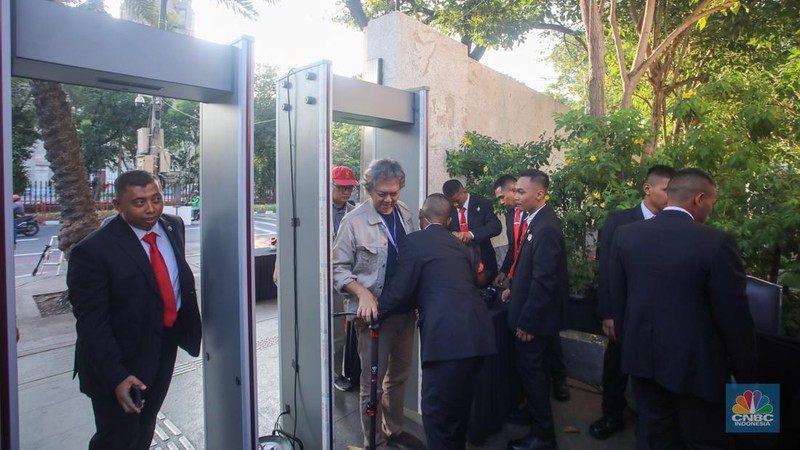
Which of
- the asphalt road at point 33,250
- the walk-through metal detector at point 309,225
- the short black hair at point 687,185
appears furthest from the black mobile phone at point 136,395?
the asphalt road at point 33,250

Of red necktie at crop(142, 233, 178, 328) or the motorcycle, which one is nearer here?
red necktie at crop(142, 233, 178, 328)

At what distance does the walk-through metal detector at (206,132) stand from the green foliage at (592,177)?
3.09 meters

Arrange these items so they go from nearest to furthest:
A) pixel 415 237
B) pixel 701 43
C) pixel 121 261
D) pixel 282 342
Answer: pixel 121 261 → pixel 415 237 → pixel 282 342 → pixel 701 43

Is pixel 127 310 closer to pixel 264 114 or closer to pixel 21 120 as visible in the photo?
pixel 21 120

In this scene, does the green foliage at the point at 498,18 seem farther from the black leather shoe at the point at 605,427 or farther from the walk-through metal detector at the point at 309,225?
the black leather shoe at the point at 605,427

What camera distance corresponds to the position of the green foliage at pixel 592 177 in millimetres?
4215

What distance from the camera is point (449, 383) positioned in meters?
2.61

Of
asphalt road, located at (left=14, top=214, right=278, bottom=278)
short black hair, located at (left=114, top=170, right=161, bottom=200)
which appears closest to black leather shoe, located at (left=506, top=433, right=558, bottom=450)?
short black hair, located at (left=114, top=170, right=161, bottom=200)

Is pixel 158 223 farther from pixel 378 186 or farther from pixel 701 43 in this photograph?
pixel 701 43

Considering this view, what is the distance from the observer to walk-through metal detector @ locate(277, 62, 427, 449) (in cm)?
294

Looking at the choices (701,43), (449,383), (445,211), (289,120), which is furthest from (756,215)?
Result: (701,43)

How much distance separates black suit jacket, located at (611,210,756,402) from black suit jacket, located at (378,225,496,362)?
0.85 m

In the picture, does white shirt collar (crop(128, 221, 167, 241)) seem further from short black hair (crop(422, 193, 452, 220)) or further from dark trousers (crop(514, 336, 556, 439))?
dark trousers (crop(514, 336, 556, 439))

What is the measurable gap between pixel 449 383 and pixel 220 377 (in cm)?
136
